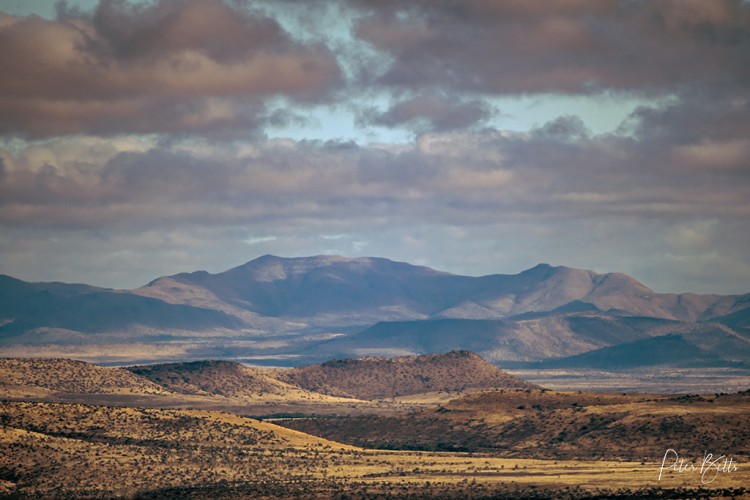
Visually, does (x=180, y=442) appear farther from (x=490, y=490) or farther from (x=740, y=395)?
(x=740, y=395)

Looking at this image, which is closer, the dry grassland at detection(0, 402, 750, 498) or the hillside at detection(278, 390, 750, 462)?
the dry grassland at detection(0, 402, 750, 498)

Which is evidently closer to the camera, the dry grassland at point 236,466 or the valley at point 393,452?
the dry grassland at point 236,466

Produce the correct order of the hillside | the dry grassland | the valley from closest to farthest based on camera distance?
the dry grassland → the valley → the hillside

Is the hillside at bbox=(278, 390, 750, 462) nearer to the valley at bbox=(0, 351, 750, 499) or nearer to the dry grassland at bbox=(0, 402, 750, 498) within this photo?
the valley at bbox=(0, 351, 750, 499)

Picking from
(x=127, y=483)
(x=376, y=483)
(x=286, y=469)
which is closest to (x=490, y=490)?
(x=376, y=483)

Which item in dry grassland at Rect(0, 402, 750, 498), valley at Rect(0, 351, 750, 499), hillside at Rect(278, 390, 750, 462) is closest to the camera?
dry grassland at Rect(0, 402, 750, 498)

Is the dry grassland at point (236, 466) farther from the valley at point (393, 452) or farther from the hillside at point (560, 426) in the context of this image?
the hillside at point (560, 426)

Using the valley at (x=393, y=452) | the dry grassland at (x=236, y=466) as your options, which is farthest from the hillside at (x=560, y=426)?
the dry grassland at (x=236, y=466)

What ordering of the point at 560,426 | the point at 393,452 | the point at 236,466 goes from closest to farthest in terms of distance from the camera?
1. the point at 236,466
2. the point at 393,452
3. the point at 560,426

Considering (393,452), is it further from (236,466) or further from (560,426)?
(560,426)

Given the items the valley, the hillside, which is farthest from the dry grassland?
the hillside

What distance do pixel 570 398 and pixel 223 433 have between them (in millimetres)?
60200

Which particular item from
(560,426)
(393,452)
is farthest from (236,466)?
(560,426)

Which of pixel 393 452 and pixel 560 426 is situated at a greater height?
pixel 560 426
